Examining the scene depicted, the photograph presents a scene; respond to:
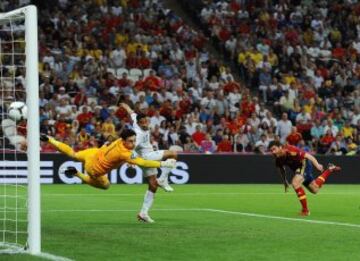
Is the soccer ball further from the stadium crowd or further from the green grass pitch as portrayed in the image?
the stadium crowd

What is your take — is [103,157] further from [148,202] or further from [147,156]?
[147,156]

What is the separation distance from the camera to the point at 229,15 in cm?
3953

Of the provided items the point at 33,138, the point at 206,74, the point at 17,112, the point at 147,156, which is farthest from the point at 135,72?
the point at 33,138

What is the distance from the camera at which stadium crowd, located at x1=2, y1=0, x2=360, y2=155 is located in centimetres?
3200

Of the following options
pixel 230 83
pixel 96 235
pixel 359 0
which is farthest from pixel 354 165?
pixel 96 235

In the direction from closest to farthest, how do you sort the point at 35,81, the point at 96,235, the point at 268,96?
the point at 35,81, the point at 96,235, the point at 268,96

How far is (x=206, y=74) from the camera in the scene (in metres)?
35.9

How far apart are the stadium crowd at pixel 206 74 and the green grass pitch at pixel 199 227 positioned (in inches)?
233

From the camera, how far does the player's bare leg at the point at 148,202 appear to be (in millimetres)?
16875

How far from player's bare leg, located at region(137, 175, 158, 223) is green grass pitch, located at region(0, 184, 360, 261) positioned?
0.55 ft

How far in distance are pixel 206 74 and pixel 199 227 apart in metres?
20.7

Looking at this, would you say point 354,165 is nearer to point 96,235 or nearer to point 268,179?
point 268,179

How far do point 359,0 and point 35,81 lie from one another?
1280 inches

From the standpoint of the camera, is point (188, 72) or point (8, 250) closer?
point (8, 250)
